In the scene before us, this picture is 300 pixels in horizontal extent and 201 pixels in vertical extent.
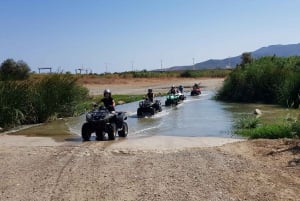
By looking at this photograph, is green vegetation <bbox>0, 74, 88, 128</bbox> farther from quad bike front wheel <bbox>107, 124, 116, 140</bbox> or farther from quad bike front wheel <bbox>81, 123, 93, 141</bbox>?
quad bike front wheel <bbox>107, 124, 116, 140</bbox>

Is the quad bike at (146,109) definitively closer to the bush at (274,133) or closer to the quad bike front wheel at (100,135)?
the quad bike front wheel at (100,135)

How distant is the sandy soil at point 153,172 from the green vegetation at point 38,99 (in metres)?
7.94

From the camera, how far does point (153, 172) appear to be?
35.9ft

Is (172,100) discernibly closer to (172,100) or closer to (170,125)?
(172,100)

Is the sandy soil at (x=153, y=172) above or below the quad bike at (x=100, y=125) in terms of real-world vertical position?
below

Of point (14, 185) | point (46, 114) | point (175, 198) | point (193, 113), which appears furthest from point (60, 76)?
point (175, 198)

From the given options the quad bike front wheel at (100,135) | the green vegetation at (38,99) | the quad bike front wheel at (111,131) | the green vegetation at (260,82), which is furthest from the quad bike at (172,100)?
the quad bike front wheel at (111,131)

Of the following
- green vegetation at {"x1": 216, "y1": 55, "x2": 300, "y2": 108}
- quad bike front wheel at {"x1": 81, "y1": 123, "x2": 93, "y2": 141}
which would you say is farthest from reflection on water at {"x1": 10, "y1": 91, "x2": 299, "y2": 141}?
green vegetation at {"x1": 216, "y1": 55, "x2": 300, "y2": 108}

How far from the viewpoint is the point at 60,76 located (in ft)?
94.1

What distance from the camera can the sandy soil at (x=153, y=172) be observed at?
9.36 metres

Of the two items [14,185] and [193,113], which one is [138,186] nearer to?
[14,185]

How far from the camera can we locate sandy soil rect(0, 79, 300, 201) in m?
9.36

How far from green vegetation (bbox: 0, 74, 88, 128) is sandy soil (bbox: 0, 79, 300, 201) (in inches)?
313

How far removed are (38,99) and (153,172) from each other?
15.7m
